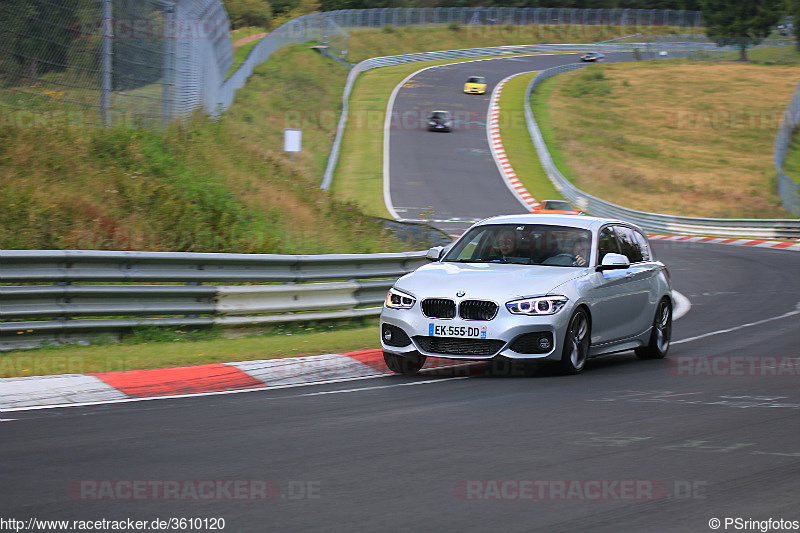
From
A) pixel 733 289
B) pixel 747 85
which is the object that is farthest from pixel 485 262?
pixel 747 85

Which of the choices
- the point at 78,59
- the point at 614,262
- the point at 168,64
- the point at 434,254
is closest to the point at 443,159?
the point at 168,64

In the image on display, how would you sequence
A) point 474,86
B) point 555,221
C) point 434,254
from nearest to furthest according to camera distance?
point 434,254
point 555,221
point 474,86

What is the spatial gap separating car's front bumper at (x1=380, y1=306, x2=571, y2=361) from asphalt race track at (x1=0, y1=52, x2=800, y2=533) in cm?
30

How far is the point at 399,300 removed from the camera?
32.5 ft

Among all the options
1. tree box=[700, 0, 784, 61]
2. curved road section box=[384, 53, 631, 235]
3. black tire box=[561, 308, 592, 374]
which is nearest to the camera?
black tire box=[561, 308, 592, 374]

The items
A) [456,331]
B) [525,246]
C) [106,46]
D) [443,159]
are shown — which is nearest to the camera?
[456,331]

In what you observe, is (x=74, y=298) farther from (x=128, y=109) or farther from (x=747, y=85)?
Result: (x=747, y=85)

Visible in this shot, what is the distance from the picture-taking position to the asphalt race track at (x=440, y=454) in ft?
16.0

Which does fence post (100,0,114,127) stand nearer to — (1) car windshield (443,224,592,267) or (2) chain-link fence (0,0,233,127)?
(2) chain-link fence (0,0,233,127)

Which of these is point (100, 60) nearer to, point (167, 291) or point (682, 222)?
point (167, 291)

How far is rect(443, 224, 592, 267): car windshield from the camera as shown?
34.3 feet

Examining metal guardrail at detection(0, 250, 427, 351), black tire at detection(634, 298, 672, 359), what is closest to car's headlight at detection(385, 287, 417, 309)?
metal guardrail at detection(0, 250, 427, 351)

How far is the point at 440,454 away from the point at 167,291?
19.2 feet

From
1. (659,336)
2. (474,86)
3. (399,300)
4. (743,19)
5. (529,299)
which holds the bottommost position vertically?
(659,336)
